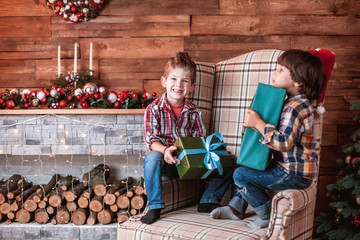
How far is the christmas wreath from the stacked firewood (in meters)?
1.19

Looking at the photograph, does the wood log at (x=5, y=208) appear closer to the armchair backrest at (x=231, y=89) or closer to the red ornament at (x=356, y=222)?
the armchair backrest at (x=231, y=89)

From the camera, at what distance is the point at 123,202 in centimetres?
262

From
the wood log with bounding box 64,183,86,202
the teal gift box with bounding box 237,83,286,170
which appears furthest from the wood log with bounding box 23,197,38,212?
the teal gift box with bounding box 237,83,286,170

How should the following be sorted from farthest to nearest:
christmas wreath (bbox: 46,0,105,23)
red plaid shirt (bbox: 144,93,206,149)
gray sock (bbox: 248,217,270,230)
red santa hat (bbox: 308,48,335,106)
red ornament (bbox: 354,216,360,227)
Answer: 1. christmas wreath (bbox: 46,0,105,23)
2. red ornament (bbox: 354,216,360,227)
3. red plaid shirt (bbox: 144,93,206,149)
4. red santa hat (bbox: 308,48,335,106)
5. gray sock (bbox: 248,217,270,230)

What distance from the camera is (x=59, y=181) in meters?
2.77

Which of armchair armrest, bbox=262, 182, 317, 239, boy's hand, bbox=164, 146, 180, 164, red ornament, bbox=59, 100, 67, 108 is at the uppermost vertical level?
red ornament, bbox=59, 100, 67, 108

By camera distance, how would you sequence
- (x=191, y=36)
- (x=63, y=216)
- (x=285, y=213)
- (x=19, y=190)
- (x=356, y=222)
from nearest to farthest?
1. (x=285, y=213)
2. (x=356, y=222)
3. (x=63, y=216)
4. (x=19, y=190)
5. (x=191, y=36)

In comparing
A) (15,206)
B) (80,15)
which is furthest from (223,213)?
(80,15)

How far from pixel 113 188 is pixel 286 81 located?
1.55m

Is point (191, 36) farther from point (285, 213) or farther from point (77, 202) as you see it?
point (285, 213)

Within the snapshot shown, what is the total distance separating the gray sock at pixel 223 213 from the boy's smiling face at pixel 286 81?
64 cm

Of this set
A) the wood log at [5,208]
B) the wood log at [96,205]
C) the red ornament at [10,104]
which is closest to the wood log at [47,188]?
the wood log at [5,208]

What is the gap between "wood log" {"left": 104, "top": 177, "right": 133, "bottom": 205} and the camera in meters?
2.62

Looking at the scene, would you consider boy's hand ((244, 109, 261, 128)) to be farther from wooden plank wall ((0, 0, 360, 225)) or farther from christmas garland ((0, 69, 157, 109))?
wooden plank wall ((0, 0, 360, 225))
